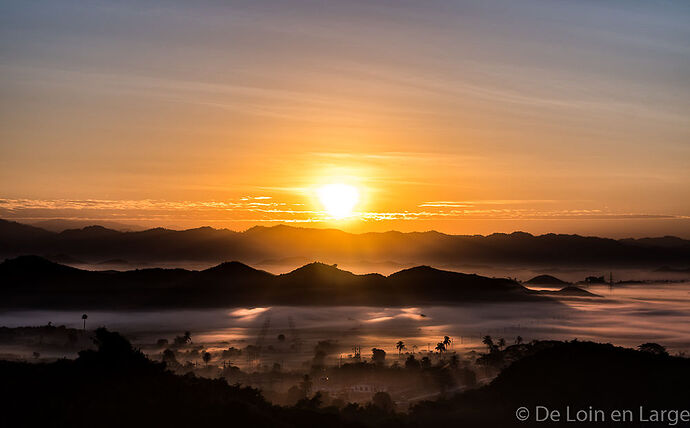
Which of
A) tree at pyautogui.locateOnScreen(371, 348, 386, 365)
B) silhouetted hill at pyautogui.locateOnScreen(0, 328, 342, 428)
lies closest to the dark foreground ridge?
silhouetted hill at pyautogui.locateOnScreen(0, 328, 342, 428)

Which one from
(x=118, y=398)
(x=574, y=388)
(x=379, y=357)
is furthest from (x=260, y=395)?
(x=379, y=357)

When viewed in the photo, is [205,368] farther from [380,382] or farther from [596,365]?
[596,365]

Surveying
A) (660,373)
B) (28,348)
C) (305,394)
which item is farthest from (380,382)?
(28,348)

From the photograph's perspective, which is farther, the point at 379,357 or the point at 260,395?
the point at 379,357

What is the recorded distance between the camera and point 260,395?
195ft

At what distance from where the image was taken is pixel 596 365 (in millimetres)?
79125

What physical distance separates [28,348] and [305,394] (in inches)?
4483

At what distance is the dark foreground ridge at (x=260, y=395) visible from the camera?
45.3m

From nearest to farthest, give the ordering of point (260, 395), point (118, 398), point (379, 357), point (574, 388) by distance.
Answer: point (118, 398) → point (260, 395) → point (574, 388) → point (379, 357)

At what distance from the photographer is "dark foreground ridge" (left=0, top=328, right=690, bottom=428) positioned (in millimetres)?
45281

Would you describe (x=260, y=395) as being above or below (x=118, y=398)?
below

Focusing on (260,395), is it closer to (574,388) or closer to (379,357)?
(574,388)

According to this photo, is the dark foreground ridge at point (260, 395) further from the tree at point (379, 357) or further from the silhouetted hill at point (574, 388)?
the tree at point (379, 357)

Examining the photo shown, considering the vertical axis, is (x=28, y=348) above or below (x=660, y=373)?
below
